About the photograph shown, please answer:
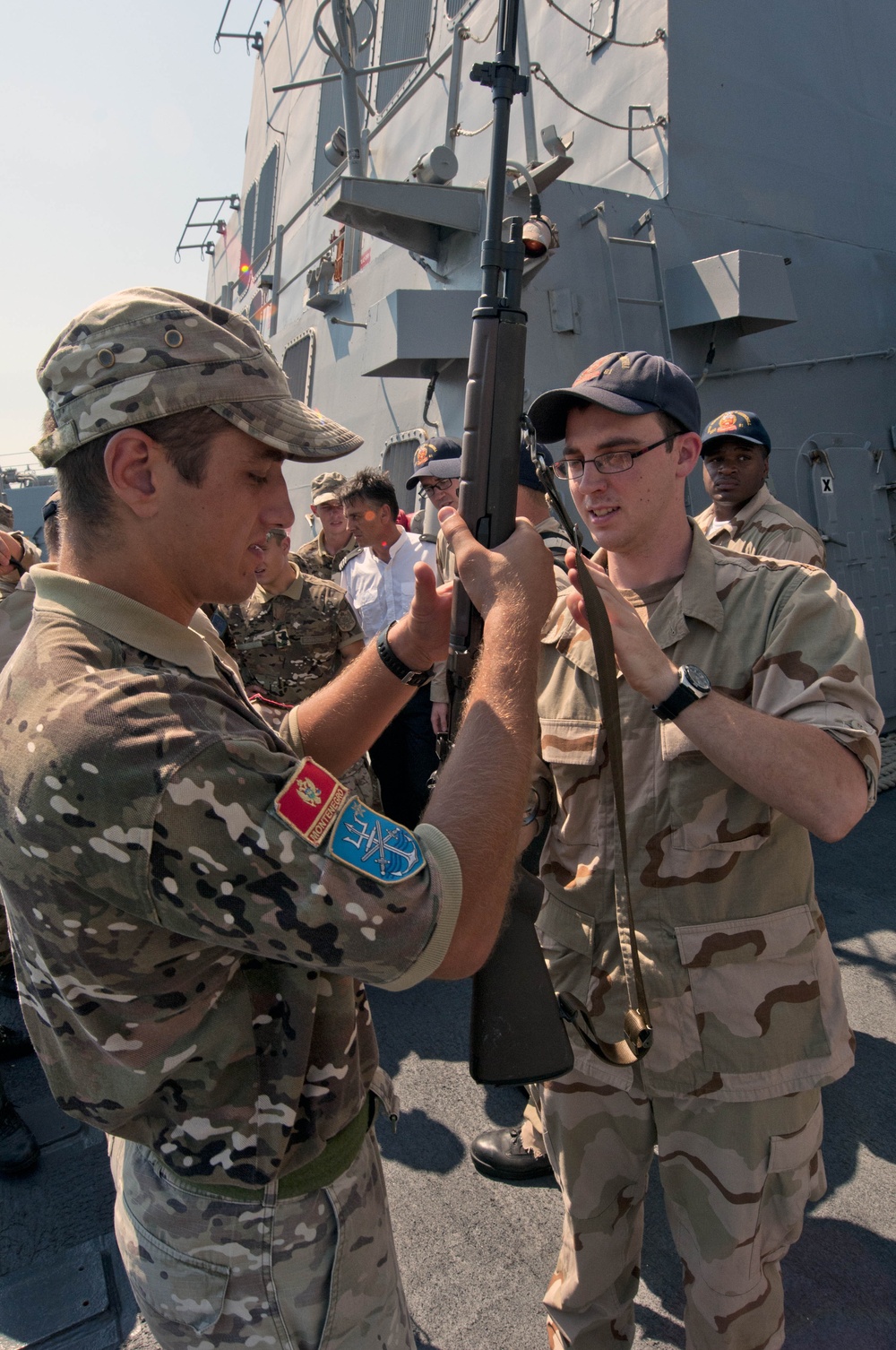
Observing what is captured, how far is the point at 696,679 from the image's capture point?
1.30 meters

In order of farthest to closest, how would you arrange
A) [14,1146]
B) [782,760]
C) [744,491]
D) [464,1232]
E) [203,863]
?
[744,491]
[14,1146]
[464,1232]
[782,760]
[203,863]

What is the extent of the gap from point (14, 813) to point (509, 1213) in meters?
1.99

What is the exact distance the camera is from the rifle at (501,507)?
4.09 ft

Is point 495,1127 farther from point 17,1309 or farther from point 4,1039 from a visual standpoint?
point 4,1039

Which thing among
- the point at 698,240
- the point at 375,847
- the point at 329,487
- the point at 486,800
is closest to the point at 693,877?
the point at 486,800

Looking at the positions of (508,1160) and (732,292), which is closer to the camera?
(508,1160)

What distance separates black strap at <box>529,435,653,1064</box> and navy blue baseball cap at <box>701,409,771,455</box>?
269 centimetres

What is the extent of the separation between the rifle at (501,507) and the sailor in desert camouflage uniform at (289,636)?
1984 mm

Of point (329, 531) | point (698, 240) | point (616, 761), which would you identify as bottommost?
point (616, 761)

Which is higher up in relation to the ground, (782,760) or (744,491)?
(744,491)

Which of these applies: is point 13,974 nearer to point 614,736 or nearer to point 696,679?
point 614,736

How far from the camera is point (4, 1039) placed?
121 inches

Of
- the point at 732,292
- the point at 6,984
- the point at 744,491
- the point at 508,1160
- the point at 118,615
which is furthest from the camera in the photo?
the point at 732,292

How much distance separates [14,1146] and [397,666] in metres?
2.15
